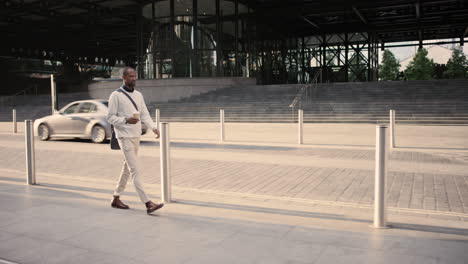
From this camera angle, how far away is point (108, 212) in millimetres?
4992

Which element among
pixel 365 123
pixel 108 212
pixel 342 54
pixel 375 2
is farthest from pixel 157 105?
pixel 342 54

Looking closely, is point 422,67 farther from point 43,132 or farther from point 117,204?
point 117,204

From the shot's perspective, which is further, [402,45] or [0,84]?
[402,45]

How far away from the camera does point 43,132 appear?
49.1 ft

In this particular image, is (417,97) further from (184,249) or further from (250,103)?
(184,249)

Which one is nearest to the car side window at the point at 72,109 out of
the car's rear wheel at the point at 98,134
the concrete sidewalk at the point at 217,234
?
the car's rear wheel at the point at 98,134

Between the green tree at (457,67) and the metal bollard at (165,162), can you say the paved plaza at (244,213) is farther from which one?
the green tree at (457,67)

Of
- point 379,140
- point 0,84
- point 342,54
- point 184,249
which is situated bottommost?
point 184,249

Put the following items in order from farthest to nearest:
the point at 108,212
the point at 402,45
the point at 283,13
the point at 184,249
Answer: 1. the point at 402,45
2. the point at 283,13
3. the point at 108,212
4. the point at 184,249

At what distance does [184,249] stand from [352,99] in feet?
71.7

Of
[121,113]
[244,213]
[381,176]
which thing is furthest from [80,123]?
[381,176]

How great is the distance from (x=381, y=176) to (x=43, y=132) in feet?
45.4

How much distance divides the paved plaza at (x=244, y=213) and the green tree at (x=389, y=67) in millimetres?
57164

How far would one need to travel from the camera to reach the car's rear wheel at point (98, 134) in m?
13.5
